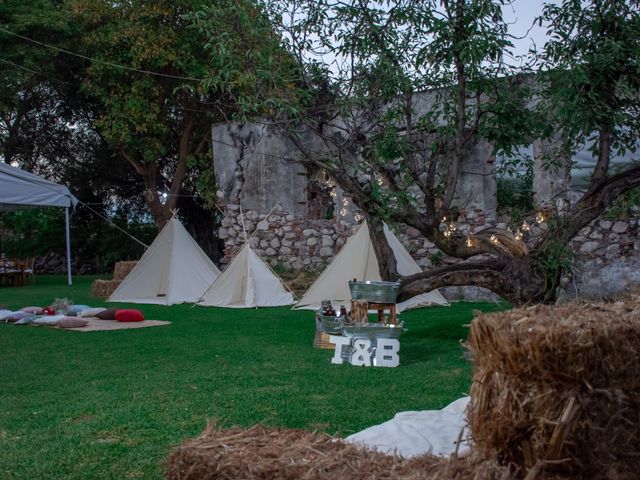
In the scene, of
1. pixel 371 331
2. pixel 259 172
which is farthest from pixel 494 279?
pixel 259 172

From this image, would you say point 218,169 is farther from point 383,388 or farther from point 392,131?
point 383,388

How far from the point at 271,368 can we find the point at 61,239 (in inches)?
536

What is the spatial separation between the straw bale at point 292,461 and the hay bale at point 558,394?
4.4 inches

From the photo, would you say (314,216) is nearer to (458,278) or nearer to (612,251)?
(612,251)

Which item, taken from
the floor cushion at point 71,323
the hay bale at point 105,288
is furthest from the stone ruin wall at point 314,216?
the floor cushion at point 71,323

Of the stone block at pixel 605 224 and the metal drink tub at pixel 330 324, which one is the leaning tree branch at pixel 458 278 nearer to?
the metal drink tub at pixel 330 324

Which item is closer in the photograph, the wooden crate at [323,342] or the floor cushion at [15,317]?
the wooden crate at [323,342]

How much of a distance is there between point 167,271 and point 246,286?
1.60 meters

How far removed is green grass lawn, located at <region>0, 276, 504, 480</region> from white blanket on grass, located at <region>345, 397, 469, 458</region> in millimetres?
369

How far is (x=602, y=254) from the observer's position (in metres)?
9.12

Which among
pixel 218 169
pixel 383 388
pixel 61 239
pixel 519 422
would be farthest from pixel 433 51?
pixel 61 239

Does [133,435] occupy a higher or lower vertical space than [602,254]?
lower

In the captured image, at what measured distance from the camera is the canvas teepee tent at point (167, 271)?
34.5 ft

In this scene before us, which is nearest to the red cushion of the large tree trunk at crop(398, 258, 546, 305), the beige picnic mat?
the beige picnic mat
